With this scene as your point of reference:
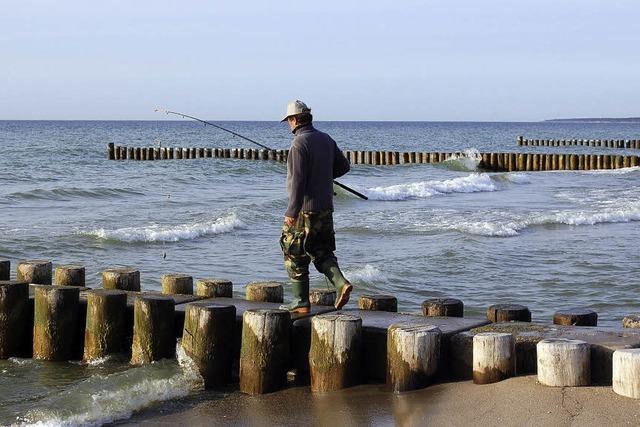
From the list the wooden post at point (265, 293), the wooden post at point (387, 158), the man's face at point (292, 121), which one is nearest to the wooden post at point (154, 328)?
the wooden post at point (265, 293)

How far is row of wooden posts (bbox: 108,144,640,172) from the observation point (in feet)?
145

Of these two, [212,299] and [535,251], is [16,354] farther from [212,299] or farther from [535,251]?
[535,251]

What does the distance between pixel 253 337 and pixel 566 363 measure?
7.28ft

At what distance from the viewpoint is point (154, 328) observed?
8125 millimetres

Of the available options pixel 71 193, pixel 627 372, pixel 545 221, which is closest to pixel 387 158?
pixel 71 193

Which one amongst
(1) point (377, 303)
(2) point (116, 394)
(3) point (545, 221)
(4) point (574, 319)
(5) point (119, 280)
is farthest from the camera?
(3) point (545, 221)

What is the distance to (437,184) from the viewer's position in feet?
109

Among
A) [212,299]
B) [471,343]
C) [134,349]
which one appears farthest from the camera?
Answer: [212,299]

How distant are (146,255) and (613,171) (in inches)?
1086

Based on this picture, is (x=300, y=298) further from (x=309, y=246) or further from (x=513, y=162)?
(x=513, y=162)

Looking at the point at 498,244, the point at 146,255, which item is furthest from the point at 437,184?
the point at 146,255

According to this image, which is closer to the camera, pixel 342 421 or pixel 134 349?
pixel 342 421

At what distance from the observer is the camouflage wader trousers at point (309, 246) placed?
8008 millimetres

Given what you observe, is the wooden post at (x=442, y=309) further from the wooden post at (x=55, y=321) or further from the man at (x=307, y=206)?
the wooden post at (x=55, y=321)
